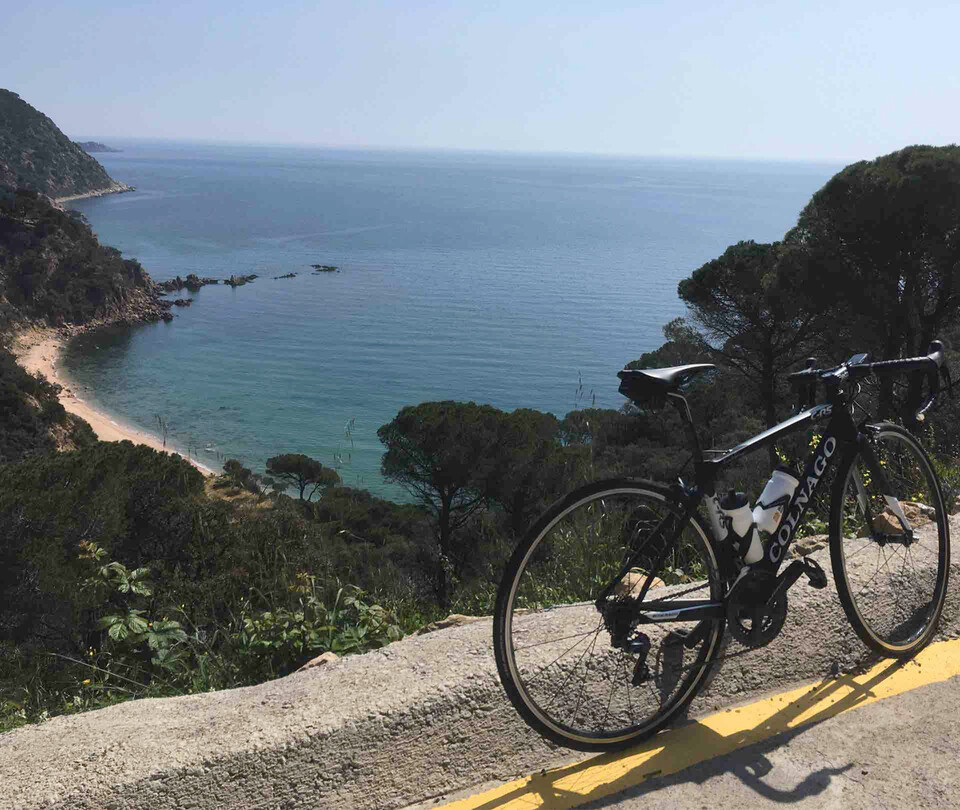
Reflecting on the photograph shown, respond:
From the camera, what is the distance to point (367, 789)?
1.96 metres

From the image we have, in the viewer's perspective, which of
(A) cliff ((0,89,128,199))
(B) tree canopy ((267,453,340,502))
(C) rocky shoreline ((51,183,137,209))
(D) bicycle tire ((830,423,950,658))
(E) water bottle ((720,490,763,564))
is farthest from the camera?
(C) rocky shoreline ((51,183,137,209))

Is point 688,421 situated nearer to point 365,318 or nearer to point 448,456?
point 448,456

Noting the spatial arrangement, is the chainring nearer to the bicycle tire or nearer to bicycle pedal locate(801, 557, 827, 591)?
bicycle pedal locate(801, 557, 827, 591)

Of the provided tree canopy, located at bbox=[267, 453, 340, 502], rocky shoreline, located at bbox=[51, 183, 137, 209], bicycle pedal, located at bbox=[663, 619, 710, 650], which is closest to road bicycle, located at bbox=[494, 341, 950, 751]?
bicycle pedal, located at bbox=[663, 619, 710, 650]

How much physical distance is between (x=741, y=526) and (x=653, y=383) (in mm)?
447

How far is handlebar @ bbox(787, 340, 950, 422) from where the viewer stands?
2326mm

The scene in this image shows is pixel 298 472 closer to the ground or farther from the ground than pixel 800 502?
closer to the ground

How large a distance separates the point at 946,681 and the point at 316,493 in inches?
1226

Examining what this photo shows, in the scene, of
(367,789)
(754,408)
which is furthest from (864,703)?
(754,408)

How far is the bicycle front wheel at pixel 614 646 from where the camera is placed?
2.05 m

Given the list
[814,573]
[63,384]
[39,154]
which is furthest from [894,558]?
[39,154]

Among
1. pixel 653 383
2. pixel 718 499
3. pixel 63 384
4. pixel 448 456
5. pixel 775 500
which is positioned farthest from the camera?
pixel 63 384

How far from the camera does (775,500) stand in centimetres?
225

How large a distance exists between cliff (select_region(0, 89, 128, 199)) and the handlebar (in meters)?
115
